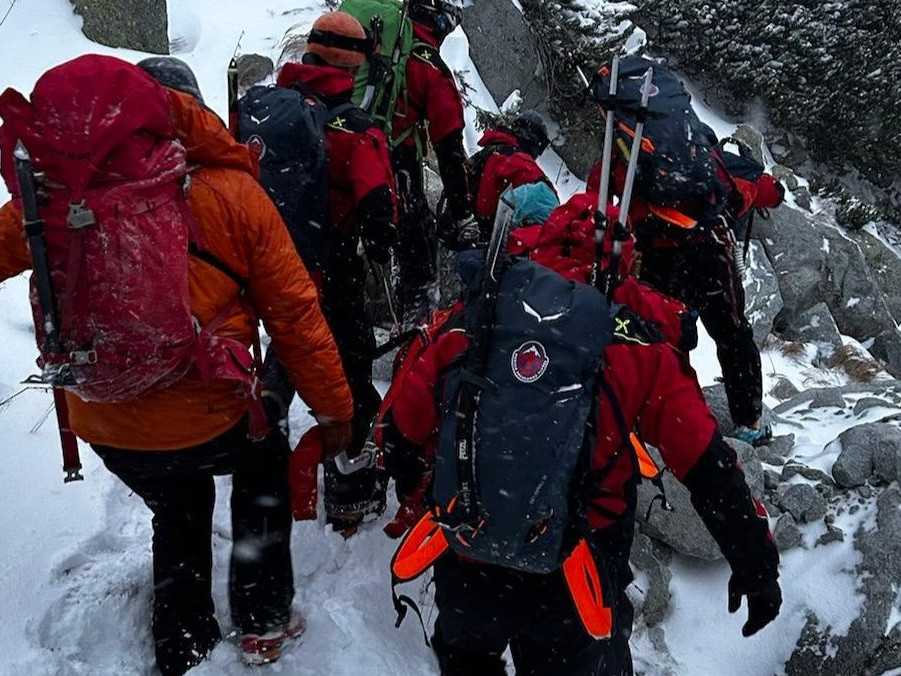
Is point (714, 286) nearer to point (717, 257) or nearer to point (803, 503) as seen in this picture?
point (717, 257)

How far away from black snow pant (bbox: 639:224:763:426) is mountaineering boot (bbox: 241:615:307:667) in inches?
90.4

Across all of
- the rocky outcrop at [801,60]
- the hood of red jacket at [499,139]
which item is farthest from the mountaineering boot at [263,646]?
the rocky outcrop at [801,60]

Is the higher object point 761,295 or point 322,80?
point 322,80

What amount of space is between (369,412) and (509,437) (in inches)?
68.3

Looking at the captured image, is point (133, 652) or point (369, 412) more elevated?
point (369, 412)

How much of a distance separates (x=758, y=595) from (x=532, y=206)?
175 cm

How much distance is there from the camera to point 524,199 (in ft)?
10.7

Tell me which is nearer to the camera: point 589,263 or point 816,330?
point 589,263

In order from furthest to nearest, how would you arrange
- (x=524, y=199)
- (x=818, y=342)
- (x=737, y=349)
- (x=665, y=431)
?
(x=818, y=342) → (x=737, y=349) → (x=524, y=199) → (x=665, y=431)

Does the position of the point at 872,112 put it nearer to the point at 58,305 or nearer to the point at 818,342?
the point at 818,342

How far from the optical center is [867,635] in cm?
339

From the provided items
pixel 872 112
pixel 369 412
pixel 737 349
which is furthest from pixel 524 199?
pixel 872 112

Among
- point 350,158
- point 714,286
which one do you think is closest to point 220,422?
point 350,158

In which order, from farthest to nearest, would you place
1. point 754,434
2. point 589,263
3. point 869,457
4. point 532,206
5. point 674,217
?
point 754,434, point 869,457, point 674,217, point 532,206, point 589,263
